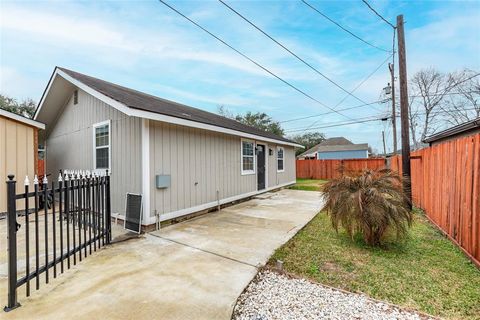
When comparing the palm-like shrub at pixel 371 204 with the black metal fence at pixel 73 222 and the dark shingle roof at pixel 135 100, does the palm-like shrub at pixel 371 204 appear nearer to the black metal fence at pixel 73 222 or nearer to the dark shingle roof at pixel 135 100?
the dark shingle roof at pixel 135 100

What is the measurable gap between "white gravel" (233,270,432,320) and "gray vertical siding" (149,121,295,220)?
3255 mm

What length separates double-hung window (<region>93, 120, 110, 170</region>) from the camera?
20.1 ft

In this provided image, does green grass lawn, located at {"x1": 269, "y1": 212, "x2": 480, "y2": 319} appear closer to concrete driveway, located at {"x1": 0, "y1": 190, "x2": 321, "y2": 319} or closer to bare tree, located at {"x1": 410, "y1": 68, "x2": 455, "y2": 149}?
concrete driveway, located at {"x1": 0, "y1": 190, "x2": 321, "y2": 319}

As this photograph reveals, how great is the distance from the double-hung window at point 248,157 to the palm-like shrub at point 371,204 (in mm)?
4741

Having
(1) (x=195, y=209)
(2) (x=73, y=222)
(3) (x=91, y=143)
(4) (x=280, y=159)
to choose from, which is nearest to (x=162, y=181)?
(1) (x=195, y=209)

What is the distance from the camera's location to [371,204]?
395 cm

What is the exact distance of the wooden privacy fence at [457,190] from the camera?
3420 mm

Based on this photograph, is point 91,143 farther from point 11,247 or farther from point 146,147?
point 11,247

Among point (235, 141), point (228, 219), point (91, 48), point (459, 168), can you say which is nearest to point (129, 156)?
point (228, 219)

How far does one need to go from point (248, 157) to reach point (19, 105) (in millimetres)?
22334

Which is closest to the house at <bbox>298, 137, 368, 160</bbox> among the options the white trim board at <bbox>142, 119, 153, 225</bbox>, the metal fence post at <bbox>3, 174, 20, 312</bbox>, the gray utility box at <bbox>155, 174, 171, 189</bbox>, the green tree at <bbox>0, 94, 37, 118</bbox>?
the gray utility box at <bbox>155, 174, 171, 189</bbox>

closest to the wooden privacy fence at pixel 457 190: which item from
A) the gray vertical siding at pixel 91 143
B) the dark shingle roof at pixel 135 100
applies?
the dark shingle roof at pixel 135 100

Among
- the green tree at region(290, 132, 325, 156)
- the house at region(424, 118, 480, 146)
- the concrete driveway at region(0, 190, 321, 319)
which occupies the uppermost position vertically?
the green tree at region(290, 132, 325, 156)

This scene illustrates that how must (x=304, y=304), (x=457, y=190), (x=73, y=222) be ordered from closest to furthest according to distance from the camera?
1. (x=304, y=304)
2. (x=73, y=222)
3. (x=457, y=190)
